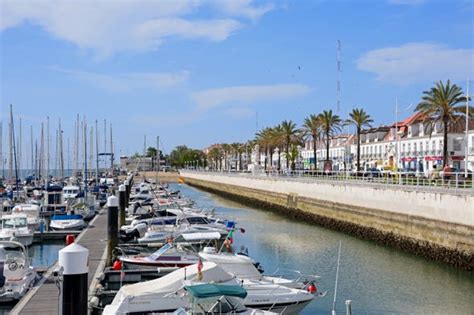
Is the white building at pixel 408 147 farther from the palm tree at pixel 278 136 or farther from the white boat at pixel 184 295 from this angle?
the white boat at pixel 184 295

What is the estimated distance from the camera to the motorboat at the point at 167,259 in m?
26.1

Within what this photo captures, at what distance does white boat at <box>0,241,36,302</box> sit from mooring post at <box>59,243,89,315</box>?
12.6 metres

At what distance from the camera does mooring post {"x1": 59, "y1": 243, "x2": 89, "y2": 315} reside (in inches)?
424

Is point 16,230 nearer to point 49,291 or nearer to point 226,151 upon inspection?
point 49,291

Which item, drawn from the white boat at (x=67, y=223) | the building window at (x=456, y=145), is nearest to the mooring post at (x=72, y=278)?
the white boat at (x=67, y=223)

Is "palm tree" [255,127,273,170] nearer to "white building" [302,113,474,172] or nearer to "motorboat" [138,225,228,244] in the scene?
"white building" [302,113,474,172]

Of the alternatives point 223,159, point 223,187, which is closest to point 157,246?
point 223,187

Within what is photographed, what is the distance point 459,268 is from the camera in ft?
100

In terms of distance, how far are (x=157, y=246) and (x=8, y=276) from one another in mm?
10702

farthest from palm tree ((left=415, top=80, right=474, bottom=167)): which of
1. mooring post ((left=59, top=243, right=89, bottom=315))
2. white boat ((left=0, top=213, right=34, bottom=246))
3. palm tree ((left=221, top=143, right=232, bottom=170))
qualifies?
palm tree ((left=221, top=143, right=232, bottom=170))

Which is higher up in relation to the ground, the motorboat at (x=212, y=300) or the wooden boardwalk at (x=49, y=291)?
the motorboat at (x=212, y=300)

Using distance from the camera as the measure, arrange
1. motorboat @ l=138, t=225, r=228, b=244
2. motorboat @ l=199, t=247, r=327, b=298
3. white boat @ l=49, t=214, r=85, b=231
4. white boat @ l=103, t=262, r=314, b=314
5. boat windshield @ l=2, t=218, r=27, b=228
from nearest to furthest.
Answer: white boat @ l=103, t=262, r=314, b=314
motorboat @ l=199, t=247, r=327, b=298
motorboat @ l=138, t=225, r=228, b=244
boat windshield @ l=2, t=218, r=27, b=228
white boat @ l=49, t=214, r=85, b=231

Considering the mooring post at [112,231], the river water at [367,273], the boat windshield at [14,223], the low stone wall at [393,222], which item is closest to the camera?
the river water at [367,273]

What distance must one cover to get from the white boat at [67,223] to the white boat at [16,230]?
141 inches
